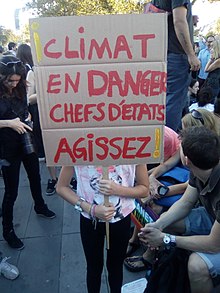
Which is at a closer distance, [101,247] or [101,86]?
[101,86]

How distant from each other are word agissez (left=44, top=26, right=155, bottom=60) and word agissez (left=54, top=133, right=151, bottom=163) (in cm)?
36

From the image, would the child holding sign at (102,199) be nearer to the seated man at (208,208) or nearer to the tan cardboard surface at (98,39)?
the seated man at (208,208)

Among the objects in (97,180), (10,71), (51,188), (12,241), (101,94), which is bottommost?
(51,188)

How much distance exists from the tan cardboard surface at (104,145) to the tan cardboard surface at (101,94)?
0.03 m

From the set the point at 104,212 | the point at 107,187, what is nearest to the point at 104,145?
the point at 107,187

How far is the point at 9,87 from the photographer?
255cm

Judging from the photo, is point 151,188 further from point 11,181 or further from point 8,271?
point 8,271

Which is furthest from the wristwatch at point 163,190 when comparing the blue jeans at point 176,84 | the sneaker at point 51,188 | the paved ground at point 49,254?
the sneaker at point 51,188

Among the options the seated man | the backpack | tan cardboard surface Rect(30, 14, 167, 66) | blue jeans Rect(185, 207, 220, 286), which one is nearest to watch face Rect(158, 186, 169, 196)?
blue jeans Rect(185, 207, 220, 286)

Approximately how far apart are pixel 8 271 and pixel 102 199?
1.31 m

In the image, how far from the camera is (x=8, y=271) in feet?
7.94

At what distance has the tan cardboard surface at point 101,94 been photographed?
1.31 meters

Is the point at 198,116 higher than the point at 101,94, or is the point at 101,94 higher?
the point at 101,94

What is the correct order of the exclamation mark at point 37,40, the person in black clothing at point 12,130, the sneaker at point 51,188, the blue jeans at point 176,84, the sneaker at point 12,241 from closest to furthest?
the exclamation mark at point 37,40, the person in black clothing at point 12,130, the sneaker at point 12,241, the blue jeans at point 176,84, the sneaker at point 51,188
